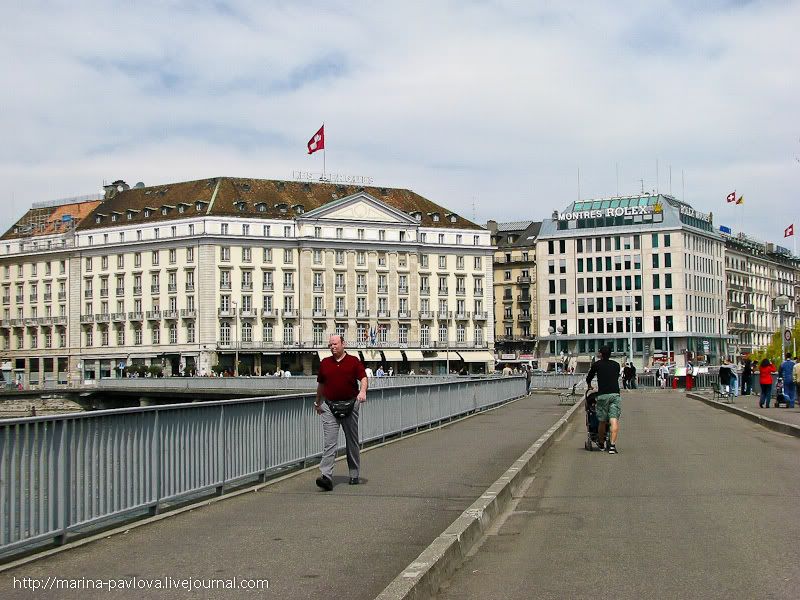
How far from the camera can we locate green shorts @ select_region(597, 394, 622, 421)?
61.3 ft

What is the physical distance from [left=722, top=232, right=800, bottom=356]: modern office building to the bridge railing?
131005mm

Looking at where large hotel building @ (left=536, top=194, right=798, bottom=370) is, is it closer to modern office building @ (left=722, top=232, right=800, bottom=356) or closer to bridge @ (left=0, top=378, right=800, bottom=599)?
modern office building @ (left=722, top=232, right=800, bottom=356)

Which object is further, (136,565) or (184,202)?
(184,202)

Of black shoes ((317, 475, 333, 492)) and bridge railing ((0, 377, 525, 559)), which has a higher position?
bridge railing ((0, 377, 525, 559))

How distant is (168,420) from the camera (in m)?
11.4

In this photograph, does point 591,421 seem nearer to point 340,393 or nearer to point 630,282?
point 340,393

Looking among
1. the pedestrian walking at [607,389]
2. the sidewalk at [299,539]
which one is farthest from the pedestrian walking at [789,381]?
the sidewalk at [299,539]

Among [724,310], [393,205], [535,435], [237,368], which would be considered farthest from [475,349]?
[535,435]

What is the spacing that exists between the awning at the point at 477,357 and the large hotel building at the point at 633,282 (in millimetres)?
10730

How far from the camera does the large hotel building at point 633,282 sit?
125500mm

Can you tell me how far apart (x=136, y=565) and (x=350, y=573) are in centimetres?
165

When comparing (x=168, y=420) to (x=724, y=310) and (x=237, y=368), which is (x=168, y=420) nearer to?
(x=237, y=368)

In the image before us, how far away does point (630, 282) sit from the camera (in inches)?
5049

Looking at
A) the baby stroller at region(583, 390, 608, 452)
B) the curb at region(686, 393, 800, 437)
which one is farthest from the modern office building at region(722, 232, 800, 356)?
the baby stroller at region(583, 390, 608, 452)
